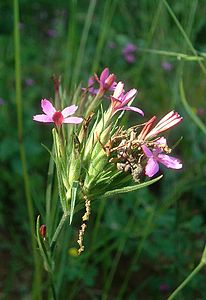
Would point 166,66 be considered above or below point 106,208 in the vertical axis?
above

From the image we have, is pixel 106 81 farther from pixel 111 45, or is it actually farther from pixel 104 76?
pixel 111 45

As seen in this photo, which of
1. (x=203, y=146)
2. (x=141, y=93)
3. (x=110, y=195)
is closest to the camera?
(x=110, y=195)

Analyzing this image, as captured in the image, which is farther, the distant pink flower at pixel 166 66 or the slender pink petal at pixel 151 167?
the distant pink flower at pixel 166 66

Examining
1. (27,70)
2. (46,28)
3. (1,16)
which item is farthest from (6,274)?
(46,28)

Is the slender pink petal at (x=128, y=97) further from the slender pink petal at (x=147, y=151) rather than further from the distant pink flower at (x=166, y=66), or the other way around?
the distant pink flower at (x=166, y=66)

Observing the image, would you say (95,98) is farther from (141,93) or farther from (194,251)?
(141,93)

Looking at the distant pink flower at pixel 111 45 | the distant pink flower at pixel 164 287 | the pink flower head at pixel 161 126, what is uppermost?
the pink flower head at pixel 161 126

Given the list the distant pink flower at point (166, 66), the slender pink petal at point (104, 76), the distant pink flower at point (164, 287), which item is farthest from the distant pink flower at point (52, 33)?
the slender pink petal at point (104, 76)

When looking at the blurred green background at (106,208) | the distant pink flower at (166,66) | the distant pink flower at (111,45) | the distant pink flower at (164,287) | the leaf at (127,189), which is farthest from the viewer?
the distant pink flower at (166,66)

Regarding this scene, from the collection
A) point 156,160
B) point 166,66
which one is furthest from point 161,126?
point 166,66
